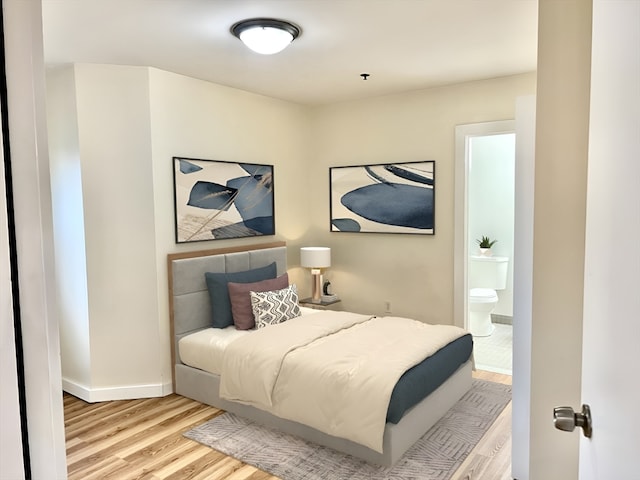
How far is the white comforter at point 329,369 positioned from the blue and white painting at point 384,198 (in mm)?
1320

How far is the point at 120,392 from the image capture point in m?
3.61

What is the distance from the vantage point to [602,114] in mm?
834

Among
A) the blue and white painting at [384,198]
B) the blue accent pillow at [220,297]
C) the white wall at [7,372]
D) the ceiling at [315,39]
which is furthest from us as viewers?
the blue and white painting at [384,198]

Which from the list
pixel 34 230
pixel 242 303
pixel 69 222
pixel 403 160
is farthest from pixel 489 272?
pixel 34 230

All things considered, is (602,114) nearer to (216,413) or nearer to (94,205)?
(216,413)

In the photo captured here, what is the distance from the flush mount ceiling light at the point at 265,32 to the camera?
2654 mm

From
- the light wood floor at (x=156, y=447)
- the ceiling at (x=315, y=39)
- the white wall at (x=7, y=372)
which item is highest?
the ceiling at (x=315, y=39)

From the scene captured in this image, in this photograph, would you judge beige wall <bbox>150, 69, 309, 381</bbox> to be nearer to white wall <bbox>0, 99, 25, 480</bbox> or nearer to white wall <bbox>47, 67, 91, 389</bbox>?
white wall <bbox>47, 67, 91, 389</bbox>

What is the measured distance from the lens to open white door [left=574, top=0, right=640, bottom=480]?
63 centimetres

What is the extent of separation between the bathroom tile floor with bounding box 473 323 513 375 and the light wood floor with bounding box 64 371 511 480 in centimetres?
99

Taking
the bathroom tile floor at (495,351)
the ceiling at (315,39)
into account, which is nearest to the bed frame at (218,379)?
the bathroom tile floor at (495,351)

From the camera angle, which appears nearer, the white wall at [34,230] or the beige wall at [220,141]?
the white wall at [34,230]

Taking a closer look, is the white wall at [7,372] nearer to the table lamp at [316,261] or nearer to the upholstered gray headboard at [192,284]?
the upholstered gray headboard at [192,284]

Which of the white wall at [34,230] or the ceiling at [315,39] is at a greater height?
the ceiling at [315,39]
